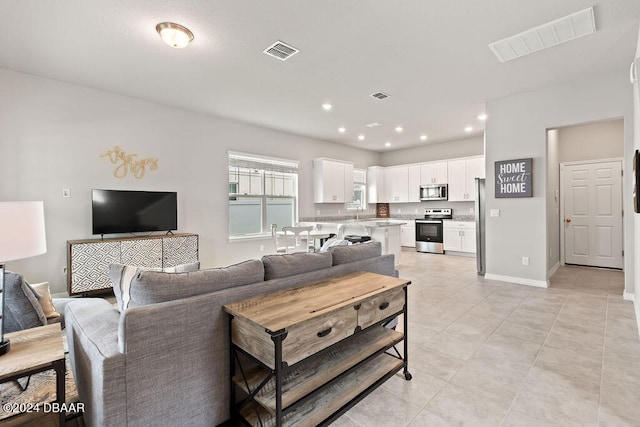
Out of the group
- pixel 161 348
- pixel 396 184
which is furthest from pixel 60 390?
pixel 396 184

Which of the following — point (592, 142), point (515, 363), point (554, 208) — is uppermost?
point (592, 142)

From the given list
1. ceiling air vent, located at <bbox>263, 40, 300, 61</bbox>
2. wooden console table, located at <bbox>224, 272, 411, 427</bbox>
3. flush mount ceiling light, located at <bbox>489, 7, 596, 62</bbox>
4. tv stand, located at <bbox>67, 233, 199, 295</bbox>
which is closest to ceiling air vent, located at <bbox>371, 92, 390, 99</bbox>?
flush mount ceiling light, located at <bbox>489, 7, 596, 62</bbox>

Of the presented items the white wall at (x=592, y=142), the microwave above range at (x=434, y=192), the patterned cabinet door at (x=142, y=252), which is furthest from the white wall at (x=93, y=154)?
→ the white wall at (x=592, y=142)

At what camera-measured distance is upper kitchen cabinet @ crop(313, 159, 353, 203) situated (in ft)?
22.6

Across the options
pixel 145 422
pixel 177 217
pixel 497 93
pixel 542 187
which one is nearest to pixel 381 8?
pixel 497 93

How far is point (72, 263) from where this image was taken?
366 cm

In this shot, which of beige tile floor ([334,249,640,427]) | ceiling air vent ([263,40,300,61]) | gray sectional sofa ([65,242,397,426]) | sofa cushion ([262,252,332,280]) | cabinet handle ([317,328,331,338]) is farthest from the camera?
ceiling air vent ([263,40,300,61])

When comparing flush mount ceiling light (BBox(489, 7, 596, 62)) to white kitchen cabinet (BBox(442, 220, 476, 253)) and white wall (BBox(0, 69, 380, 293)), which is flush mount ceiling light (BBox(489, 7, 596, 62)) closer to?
white wall (BBox(0, 69, 380, 293))

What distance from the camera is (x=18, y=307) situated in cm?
183

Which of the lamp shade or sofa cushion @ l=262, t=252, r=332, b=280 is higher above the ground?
the lamp shade

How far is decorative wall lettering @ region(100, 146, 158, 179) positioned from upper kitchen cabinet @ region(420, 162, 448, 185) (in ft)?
20.2

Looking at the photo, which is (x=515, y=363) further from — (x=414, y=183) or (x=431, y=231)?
(x=414, y=183)

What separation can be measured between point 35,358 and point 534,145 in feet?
18.3

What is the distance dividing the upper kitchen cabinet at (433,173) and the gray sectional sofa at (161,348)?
6.71 metres
